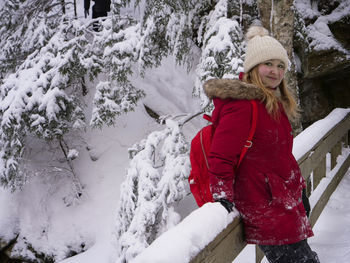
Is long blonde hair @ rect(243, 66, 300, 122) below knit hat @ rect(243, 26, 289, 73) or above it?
below

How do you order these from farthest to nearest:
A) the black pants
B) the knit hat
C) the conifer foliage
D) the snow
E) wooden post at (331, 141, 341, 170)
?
1. the conifer foliage
2. wooden post at (331, 141, 341, 170)
3. the knit hat
4. the black pants
5. the snow

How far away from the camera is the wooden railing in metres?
1.54

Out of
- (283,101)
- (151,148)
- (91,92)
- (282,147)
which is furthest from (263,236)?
(91,92)

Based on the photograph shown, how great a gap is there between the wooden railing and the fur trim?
27.6 inches

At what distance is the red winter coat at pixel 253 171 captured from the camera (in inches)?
67.4

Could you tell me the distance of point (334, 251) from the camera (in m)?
2.94

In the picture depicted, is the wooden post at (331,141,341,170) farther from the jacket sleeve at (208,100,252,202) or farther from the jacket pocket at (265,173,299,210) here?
the jacket sleeve at (208,100,252,202)

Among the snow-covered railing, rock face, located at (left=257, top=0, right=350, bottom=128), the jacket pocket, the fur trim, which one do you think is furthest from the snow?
rock face, located at (left=257, top=0, right=350, bottom=128)

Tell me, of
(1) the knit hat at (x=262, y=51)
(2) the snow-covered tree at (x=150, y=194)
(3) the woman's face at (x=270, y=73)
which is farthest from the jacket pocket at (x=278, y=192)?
(2) the snow-covered tree at (x=150, y=194)

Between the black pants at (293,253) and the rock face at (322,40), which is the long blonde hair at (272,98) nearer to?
the black pants at (293,253)

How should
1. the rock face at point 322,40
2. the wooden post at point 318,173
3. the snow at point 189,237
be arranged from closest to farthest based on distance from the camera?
the snow at point 189,237, the wooden post at point 318,173, the rock face at point 322,40

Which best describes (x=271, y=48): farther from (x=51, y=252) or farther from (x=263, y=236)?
(x=51, y=252)

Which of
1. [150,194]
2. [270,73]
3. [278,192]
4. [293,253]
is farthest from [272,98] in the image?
[150,194]

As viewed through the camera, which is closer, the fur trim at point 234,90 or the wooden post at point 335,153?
the fur trim at point 234,90
